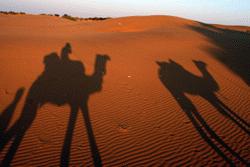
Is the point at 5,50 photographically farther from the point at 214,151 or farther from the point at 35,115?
the point at 214,151

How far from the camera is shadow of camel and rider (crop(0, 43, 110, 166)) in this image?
270 inches

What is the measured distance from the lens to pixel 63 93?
10.3 meters

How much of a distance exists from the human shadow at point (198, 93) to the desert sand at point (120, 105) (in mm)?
36

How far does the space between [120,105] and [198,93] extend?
3.53m

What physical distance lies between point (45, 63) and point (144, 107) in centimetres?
649

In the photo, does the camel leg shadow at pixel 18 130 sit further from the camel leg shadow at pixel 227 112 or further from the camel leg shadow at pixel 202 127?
the camel leg shadow at pixel 227 112

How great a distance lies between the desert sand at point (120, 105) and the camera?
6.70m

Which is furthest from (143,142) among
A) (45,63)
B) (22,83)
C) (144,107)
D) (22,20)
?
(22,20)

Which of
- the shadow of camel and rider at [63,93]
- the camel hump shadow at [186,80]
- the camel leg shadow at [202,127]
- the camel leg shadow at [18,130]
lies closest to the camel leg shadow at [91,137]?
the shadow of camel and rider at [63,93]

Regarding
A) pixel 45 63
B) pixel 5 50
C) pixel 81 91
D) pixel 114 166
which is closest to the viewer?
pixel 114 166

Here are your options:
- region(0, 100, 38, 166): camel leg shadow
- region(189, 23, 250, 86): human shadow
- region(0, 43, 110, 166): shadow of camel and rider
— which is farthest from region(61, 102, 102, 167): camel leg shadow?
region(189, 23, 250, 86): human shadow

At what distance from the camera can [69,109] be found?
9008 millimetres

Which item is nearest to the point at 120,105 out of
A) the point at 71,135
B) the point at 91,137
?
the point at 91,137

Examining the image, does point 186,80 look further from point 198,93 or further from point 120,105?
point 120,105
